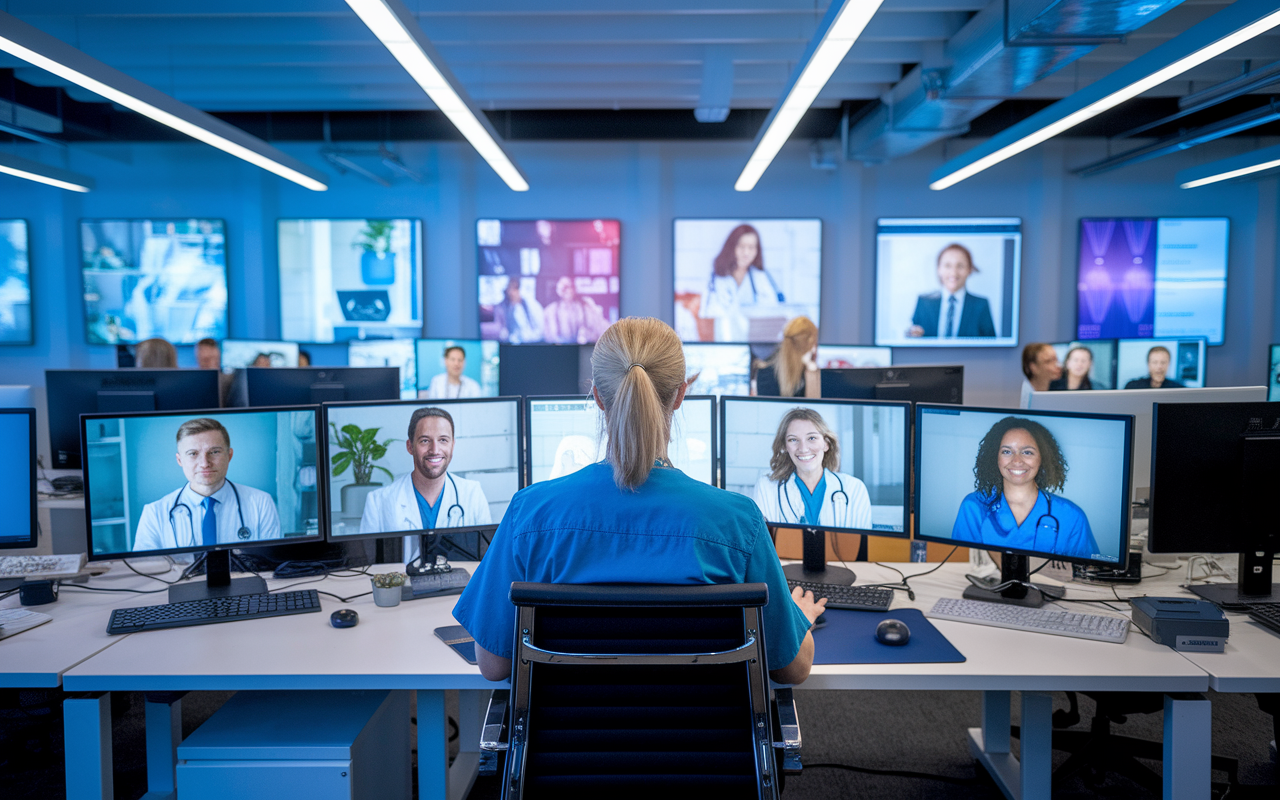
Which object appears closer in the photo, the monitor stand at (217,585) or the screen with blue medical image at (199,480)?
the screen with blue medical image at (199,480)

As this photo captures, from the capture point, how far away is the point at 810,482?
1996mm

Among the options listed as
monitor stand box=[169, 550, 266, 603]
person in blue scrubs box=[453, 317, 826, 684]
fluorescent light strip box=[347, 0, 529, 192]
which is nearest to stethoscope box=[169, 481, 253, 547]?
monitor stand box=[169, 550, 266, 603]

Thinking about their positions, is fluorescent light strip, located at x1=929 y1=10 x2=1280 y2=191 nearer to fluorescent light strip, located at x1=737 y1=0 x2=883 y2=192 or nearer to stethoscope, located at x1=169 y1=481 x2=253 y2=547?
fluorescent light strip, located at x1=737 y1=0 x2=883 y2=192

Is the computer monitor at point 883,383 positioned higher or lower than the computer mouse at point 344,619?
higher

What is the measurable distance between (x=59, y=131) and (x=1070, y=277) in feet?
24.5

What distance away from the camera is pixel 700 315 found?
5988 mm

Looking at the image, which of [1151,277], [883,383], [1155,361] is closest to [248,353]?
[883,383]

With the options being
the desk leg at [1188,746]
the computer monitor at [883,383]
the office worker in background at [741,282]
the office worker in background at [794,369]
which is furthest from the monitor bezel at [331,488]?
the office worker in background at [741,282]

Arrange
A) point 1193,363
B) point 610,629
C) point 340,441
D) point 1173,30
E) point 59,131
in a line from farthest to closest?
point 1193,363 < point 59,131 < point 1173,30 < point 340,441 < point 610,629

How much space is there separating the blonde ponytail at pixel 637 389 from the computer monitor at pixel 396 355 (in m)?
4.25

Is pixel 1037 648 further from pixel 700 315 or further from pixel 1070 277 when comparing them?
pixel 1070 277

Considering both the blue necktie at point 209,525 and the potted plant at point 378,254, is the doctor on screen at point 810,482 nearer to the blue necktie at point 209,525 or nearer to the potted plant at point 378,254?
the blue necktie at point 209,525

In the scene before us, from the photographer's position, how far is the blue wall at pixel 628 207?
236 inches

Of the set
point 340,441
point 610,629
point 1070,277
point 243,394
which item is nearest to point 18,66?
point 243,394
